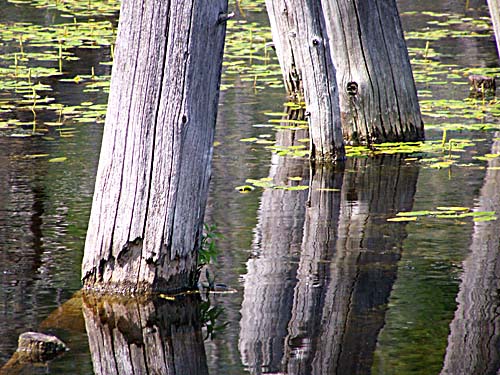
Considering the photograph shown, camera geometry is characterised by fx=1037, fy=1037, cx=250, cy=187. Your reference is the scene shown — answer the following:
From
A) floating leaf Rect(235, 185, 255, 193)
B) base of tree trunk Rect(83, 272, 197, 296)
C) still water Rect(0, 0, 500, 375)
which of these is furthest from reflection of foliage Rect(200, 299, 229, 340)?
floating leaf Rect(235, 185, 255, 193)

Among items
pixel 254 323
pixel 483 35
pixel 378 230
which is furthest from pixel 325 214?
pixel 483 35

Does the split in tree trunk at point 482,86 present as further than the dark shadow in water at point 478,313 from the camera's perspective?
Yes

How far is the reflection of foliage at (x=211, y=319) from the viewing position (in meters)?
4.57

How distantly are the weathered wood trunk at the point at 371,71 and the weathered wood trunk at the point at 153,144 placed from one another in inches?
132

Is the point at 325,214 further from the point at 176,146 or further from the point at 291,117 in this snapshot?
the point at 291,117

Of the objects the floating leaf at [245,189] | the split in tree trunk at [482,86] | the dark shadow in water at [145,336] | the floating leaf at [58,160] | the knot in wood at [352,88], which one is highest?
the knot in wood at [352,88]

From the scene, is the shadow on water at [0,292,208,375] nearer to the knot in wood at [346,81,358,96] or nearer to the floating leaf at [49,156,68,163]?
the floating leaf at [49,156,68,163]

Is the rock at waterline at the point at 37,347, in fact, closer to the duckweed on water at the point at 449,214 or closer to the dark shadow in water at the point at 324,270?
the dark shadow in water at the point at 324,270

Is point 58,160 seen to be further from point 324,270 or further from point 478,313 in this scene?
point 478,313

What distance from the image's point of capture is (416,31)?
15438 millimetres

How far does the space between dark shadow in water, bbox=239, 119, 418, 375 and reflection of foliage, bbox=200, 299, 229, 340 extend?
11 cm

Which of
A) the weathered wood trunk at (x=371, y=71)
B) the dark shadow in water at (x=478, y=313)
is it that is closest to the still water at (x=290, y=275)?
the dark shadow in water at (x=478, y=313)

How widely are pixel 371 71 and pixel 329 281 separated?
136 inches

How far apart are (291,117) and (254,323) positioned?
5375 mm
